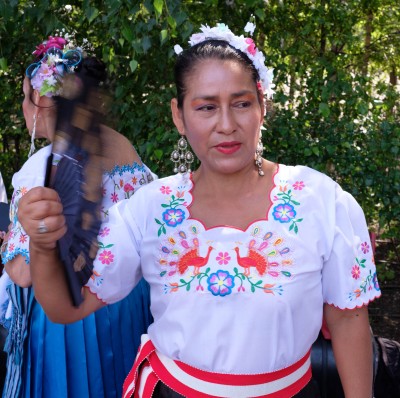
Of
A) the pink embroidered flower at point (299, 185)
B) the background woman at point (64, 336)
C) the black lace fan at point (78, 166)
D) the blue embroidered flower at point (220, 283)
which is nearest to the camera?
the black lace fan at point (78, 166)

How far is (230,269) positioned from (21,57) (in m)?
2.94

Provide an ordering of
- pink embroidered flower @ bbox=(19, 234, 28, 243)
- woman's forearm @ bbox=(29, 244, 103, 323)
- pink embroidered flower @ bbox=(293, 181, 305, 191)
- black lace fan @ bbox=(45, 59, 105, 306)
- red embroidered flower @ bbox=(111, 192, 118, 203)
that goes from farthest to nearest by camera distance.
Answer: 1. red embroidered flower @ bbox=(111, 192, 118, 203)
2. pink embroidered flower @ bbox=(19, 234, 28, 243)
3. pink embroidered flower @ bbox=(293, 181, 305, 191)
4. woman's forearm @ bbox=(29, 244, 103, 323)
5. black lace fan @ bbox=(45, 59, 105, 306)

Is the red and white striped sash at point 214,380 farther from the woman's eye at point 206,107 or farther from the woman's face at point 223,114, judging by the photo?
the woman's eye at point 206,107

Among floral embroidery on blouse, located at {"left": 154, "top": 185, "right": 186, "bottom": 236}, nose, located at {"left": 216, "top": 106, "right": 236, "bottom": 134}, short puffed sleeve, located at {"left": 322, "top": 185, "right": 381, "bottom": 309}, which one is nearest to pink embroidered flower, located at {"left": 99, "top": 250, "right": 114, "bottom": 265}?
floral embroidery on blouse, located at {"left": 154, "top": 185, "right": 186, "bottom": 236}

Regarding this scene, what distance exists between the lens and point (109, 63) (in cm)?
329

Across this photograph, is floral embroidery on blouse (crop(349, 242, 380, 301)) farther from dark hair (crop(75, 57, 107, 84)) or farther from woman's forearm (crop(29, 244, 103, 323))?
dark hair (crop(75, 57, 107, 84))

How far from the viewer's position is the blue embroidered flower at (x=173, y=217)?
175 centimetres

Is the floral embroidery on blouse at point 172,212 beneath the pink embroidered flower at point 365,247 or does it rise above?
above

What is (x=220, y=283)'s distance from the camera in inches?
63.6

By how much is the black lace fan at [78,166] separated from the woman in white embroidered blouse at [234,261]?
252 millimetres

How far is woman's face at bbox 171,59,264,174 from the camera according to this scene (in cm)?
168

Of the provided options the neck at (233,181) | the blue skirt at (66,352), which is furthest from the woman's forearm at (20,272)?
the neck at (233,181)

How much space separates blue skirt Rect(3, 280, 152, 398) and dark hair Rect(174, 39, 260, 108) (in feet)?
3.30

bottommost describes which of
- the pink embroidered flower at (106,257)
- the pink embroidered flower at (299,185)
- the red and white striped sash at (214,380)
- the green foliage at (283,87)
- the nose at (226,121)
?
the red and white striped sash at (214,380)
